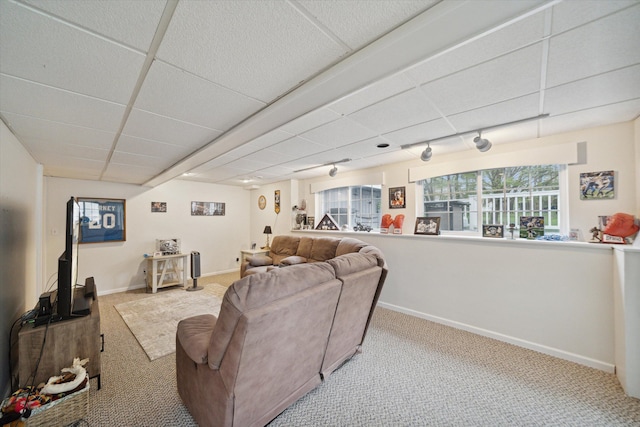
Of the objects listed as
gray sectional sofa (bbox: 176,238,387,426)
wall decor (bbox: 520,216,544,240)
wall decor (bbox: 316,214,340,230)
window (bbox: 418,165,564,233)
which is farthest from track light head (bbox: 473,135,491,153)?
wall decor (bbox: 316,214,340,230)

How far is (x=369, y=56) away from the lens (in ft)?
4.05

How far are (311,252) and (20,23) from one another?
4.03 meters

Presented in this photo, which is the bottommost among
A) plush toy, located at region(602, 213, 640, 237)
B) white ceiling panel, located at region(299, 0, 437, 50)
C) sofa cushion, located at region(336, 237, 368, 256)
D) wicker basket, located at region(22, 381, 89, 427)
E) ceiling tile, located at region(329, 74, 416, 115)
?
wicker basket, located at region(22, 381, 89, 427)

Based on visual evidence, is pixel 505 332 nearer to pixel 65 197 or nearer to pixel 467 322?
pixel 467 322

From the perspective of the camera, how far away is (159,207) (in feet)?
17.5

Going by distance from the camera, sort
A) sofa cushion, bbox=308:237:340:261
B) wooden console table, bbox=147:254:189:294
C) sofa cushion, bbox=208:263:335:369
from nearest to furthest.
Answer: sofa cushion, bbox=208:263:335:369, sofa cushion, bbox=308:237:340:261, wooden console table, bbox=147:254:189:294

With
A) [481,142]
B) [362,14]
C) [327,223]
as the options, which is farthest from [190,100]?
[327,223]

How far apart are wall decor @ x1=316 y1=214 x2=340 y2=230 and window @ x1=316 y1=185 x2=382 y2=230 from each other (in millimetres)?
231

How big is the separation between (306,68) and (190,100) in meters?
0.94

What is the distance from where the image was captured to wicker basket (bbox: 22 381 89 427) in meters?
1.45

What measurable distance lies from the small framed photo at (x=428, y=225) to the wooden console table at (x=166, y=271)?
4.59 m

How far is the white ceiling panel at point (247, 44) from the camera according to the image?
3.34ft

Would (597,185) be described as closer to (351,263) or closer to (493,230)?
(493,230)

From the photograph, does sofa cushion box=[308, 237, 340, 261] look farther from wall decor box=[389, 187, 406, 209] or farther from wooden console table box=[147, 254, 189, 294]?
wooden console table box=[147, 254, 189, 294]
